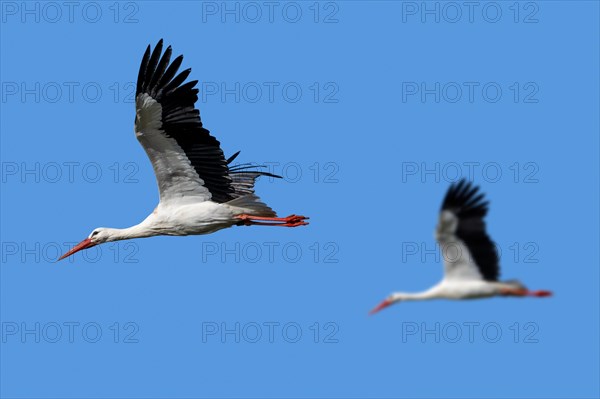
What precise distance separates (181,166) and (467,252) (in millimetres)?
5920

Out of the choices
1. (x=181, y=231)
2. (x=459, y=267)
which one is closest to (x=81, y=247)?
(x=181, y=231)

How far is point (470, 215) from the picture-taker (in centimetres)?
1512

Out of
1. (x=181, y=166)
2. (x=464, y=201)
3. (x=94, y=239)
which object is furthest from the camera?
(x=94, y=239)

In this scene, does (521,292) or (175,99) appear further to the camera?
(175,99)

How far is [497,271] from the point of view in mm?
15234

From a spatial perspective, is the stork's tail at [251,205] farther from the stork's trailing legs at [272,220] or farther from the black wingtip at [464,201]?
the black wingtip at [464,201]

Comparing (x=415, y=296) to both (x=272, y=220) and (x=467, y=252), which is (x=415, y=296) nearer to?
(x=467, y=252)

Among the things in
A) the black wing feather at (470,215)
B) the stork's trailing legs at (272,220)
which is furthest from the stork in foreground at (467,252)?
the stork's trailing legs at (272,220)

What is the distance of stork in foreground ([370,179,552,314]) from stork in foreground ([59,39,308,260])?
17.5ft

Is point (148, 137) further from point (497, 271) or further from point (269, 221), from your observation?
point (497, 271)

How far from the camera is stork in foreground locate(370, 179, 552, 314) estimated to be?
15.1 metres

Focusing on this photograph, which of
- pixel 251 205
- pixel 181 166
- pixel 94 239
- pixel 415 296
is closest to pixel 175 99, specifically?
pixel 181 166

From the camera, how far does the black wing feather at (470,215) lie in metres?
15.1

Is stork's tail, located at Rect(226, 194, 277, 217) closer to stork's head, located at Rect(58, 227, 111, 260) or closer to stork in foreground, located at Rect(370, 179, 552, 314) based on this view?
stork's head, located at Rect(58, 227, 111, 260)
